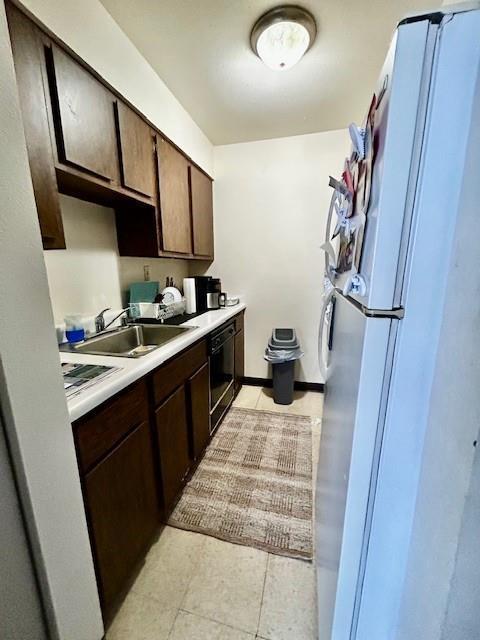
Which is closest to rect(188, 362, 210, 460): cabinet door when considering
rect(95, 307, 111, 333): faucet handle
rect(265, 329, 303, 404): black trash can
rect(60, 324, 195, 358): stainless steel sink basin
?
rect(60, 324, 195, 358): stainless steel sink basin

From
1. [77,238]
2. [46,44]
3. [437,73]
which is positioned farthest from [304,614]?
[46,44]

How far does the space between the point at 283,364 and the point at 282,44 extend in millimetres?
2215

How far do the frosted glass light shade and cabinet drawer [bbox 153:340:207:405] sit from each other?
166cm

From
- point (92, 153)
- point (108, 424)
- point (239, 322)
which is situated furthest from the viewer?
point (239, 322)

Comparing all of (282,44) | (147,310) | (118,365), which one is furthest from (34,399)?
(282,44)

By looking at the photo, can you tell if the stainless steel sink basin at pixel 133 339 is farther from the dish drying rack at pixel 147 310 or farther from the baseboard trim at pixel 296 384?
the baseboard trim at pixel 296 384

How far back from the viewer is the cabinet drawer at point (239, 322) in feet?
8.34

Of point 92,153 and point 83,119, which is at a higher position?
point 83,119

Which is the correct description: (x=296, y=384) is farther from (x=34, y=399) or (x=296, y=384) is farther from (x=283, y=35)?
(x=283, y=35)

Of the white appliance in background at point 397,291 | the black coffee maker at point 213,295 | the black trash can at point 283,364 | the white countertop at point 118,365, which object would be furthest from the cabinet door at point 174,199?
the white appliance in background at point 397,291

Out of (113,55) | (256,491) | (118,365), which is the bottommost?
(256,491)

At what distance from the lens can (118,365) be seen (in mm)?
1096

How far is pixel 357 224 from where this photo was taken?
25.4 inches

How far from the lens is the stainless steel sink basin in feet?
5.00
